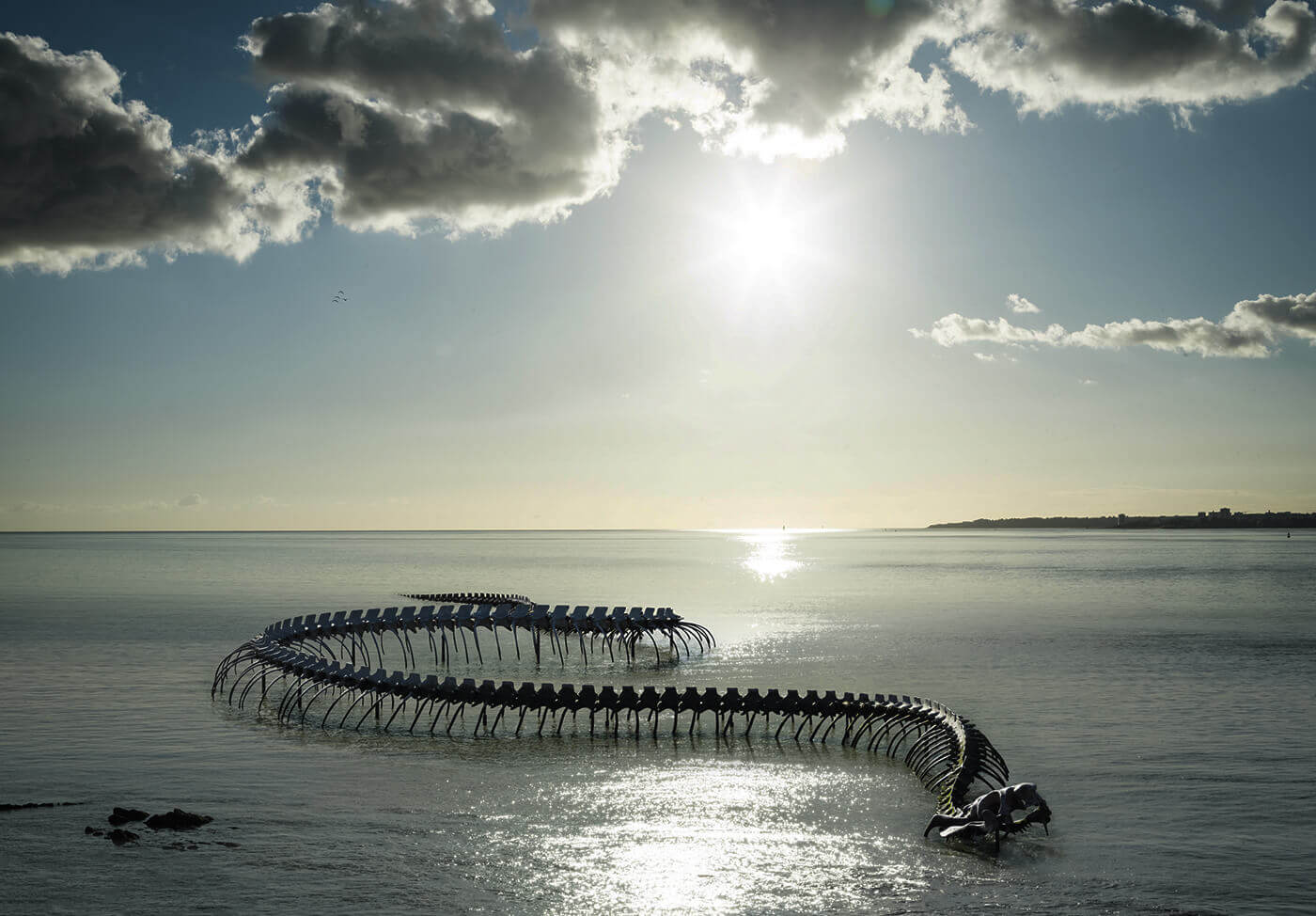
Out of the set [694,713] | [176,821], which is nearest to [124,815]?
[176,821]

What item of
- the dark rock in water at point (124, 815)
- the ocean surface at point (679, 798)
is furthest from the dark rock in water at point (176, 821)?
the ocean surface at point (679, 798)

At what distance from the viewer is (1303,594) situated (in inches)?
3327

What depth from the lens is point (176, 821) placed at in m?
17.4

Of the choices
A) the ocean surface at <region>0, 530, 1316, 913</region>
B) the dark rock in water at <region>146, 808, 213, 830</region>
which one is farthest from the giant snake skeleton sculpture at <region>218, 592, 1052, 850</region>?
the dark rock in water at <region>146, 808, 213, 830</region>

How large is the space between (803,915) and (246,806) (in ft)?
37.2

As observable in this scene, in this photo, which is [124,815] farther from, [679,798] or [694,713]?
[694,713]

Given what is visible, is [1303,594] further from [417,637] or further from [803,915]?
[803,915]

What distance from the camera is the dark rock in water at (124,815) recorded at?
57.6 feet

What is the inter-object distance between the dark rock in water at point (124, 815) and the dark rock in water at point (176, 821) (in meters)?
0.19

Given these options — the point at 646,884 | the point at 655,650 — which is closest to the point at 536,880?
the point at 646,884

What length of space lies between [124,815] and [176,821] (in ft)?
3.70

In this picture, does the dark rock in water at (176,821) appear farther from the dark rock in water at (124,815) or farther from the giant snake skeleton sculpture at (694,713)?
the giant snake skeleton sculpture at (694,713)

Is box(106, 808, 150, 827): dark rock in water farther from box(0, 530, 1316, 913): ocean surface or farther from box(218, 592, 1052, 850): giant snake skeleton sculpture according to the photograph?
box(218, 592, 1052, 850): giant snake skeleton sculpture

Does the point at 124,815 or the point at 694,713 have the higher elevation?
the point at 694,713
